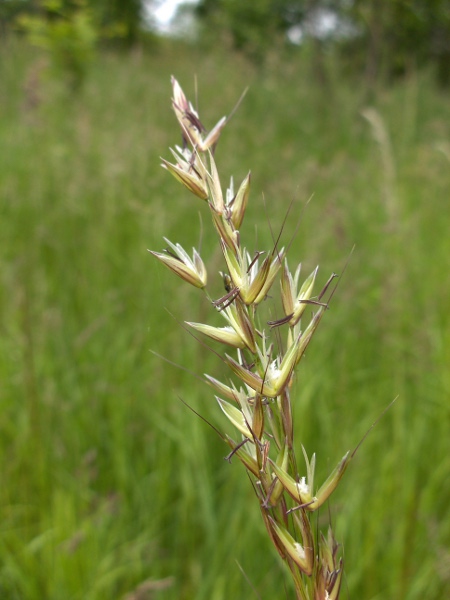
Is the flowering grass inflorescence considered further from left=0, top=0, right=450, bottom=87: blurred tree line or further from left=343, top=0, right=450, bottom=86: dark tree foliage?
left=343, top=0, right=450, bottom=86: dark tree foliage

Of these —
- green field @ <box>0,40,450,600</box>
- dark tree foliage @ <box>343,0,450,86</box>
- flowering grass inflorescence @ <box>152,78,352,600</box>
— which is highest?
dark tree foliage @ <box>343,0,450,86</box>

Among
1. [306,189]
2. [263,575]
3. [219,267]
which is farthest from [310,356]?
[306,189]

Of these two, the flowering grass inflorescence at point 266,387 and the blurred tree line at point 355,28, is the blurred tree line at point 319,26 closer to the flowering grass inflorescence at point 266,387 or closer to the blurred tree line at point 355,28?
the blurred tree line at point 355,28

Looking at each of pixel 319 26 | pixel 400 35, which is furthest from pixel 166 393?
pixel 400 35

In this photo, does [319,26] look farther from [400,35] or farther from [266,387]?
[266,387]

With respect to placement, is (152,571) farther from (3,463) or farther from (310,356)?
(310,356)

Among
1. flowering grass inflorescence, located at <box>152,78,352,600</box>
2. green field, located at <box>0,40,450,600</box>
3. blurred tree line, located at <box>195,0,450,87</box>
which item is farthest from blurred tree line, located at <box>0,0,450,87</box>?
flowering grass inflorescence, located at <box>152,78,352,600</box>
